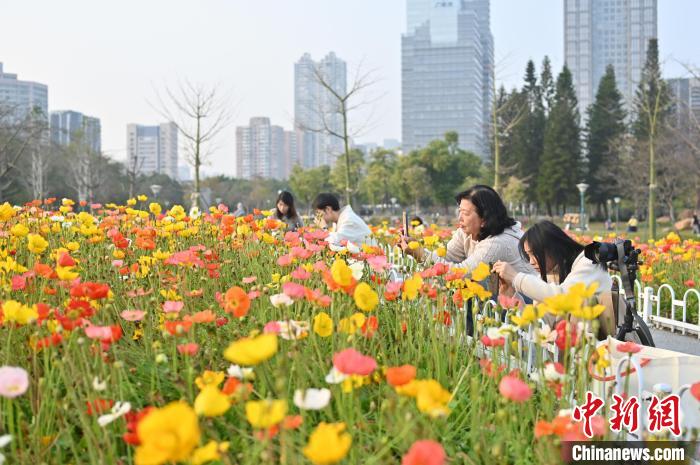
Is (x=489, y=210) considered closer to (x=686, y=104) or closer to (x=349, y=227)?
(x=349, y=227)

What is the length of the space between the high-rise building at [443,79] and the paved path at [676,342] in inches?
5161

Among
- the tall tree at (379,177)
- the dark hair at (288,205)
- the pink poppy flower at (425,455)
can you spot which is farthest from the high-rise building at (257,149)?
the pink poppy flower at (425,455)

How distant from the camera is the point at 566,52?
14900 cm

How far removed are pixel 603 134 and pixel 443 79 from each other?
94.9 meters

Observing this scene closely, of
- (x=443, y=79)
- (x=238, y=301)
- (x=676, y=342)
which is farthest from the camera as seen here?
(x=443, y=79)

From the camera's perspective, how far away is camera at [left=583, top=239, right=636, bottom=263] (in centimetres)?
309

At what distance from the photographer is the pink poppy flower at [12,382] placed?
1.45 m

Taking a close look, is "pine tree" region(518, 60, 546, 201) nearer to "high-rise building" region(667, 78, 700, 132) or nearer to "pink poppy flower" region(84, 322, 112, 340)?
"high-rise building" region(667, 78, 700, 132)

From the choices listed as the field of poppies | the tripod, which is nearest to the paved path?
the tripod

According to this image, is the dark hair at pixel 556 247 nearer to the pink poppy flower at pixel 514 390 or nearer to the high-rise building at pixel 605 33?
the pink poppy flower at pixel 514 390

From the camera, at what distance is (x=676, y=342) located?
21.0ft

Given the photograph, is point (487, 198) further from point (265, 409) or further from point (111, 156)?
point (111, 156)

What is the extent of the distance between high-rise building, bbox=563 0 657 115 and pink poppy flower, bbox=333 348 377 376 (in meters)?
152

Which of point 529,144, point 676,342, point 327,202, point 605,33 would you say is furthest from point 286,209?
point 605,33
